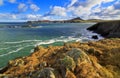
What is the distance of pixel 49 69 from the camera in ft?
50.3

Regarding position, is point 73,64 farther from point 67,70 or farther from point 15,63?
point 15,63

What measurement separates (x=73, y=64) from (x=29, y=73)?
152 inches

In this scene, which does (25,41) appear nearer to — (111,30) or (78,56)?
(111,30)

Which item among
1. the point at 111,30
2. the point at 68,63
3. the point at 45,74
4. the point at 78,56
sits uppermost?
the point at 78,56

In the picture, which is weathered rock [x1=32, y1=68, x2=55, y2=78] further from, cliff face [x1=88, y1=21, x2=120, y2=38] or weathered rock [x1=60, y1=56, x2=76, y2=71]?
cliff face [x1=88, y1=21, x2=120, y2=38]

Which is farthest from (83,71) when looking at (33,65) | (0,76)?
(0,76)

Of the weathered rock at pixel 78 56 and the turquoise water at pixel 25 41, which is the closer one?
the weathered rock at pixel 78 56

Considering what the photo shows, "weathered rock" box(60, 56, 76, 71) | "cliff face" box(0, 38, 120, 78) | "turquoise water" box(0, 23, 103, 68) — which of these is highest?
"weathered rock" box(60, 56, 76, 71)

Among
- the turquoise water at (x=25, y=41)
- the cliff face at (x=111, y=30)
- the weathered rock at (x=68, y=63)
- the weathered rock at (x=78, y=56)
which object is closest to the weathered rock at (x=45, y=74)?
the weathered rock at (x=68, y=63)

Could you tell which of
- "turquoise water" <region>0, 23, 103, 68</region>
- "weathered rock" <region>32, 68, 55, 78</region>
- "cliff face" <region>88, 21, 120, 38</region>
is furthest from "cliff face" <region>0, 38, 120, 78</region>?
"cliff face" <region>88, 21, 120, 38</region>

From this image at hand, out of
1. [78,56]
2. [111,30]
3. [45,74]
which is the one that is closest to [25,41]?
[111,30]

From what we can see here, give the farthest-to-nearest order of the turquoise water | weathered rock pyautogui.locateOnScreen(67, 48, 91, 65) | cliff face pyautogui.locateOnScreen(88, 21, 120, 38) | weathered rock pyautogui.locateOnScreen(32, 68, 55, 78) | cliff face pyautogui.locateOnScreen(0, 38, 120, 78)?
cliff face pyautogui.locateOnScreen(88, 21, 120, 38) < the turquoise water < weathered rock pyautogui.locateOnScreen(67, 48, 91, 65) < cliff face pyautogui.locateOnScreen(0, 38, 120, 78) < weathered rock pyautogui.locateOnScreen(32, 68, 55, 78)

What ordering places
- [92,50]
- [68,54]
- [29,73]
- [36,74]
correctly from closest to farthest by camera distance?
[36,74], [29,73], [68,54], [92,50]

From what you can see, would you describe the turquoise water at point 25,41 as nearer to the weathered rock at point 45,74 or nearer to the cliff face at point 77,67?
the cliff face at point 77,67
